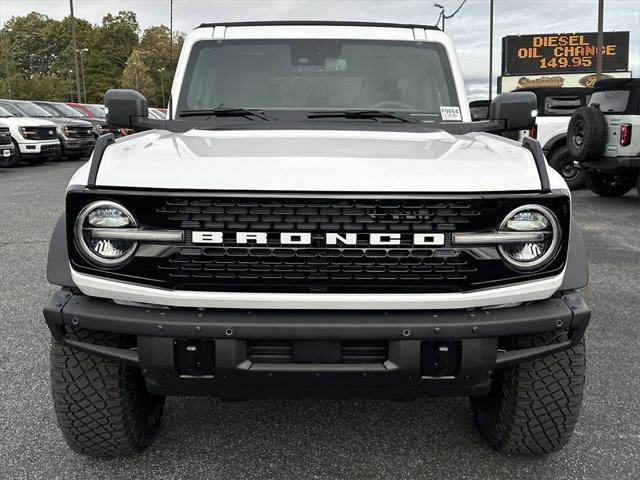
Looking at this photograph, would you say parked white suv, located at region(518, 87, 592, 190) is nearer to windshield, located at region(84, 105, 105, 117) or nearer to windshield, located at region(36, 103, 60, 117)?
windshield, located at region(36, 103, 60, 117)

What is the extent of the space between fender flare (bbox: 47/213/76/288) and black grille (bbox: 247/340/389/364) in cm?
67

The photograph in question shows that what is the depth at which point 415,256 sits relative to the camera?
2.25 meters

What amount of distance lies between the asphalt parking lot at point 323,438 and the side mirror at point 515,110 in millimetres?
1429


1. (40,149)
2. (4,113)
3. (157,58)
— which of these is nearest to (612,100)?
(40,149)

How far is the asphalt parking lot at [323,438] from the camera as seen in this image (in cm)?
270

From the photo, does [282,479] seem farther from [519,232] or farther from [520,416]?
[519,232]

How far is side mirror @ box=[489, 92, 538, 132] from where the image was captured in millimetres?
3525

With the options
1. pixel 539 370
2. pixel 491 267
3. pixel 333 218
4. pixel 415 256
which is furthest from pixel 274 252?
pixel 539 370

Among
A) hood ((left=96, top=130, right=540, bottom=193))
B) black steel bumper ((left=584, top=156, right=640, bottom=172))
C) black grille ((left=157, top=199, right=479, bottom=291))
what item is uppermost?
hood ((left=96, top=130, right=540, bottom=193))

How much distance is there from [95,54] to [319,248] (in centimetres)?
8958

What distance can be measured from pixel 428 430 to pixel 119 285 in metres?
1.57

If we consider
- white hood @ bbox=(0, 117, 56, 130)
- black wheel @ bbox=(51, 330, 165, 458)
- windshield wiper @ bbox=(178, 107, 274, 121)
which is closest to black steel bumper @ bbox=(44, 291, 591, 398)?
black wheel @ bbox=(51, 330, 165, 458)

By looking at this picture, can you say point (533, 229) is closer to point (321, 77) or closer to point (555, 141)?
point (321, 77)

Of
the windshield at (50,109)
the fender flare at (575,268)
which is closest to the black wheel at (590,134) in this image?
the fender flare at (575,268)
